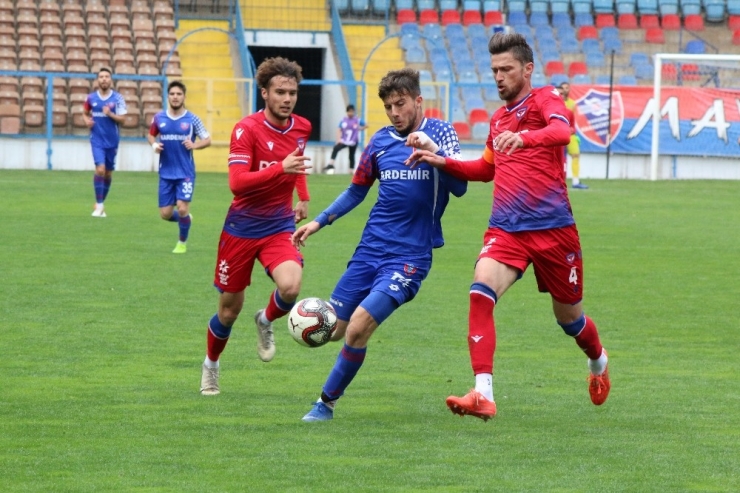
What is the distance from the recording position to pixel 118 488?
567 cm

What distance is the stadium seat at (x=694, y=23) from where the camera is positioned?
40.0 m

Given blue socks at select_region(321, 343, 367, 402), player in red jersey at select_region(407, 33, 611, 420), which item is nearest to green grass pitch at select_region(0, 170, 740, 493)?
blue socks at select_region(321, 343, 367, 402)

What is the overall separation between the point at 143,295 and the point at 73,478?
6.68 metres

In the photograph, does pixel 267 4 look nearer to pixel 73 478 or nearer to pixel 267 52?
pixel 267 52

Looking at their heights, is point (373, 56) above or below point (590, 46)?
below

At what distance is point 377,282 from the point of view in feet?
23.7

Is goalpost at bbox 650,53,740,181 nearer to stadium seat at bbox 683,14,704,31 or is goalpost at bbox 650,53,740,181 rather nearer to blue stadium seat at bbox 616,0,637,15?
stadium seat at bbox 683,14,704,31

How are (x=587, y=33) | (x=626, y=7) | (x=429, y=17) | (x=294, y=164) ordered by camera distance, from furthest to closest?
1. (x=626, y=7)
2. (x=587, y=33)
3. (x=429, y=17)
4. (x=294, y=164)

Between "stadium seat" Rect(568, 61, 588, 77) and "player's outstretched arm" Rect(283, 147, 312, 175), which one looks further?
"stadium seat" Rect(568, 61, 588, 77)

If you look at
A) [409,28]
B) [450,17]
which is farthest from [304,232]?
[450,17]

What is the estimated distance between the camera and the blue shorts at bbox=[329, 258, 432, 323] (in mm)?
7160

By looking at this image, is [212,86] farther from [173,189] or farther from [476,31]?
[173,189]

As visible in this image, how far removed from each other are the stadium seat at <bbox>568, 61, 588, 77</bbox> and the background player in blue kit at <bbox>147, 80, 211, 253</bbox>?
22.3 meters

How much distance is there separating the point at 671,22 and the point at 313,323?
115 ft
